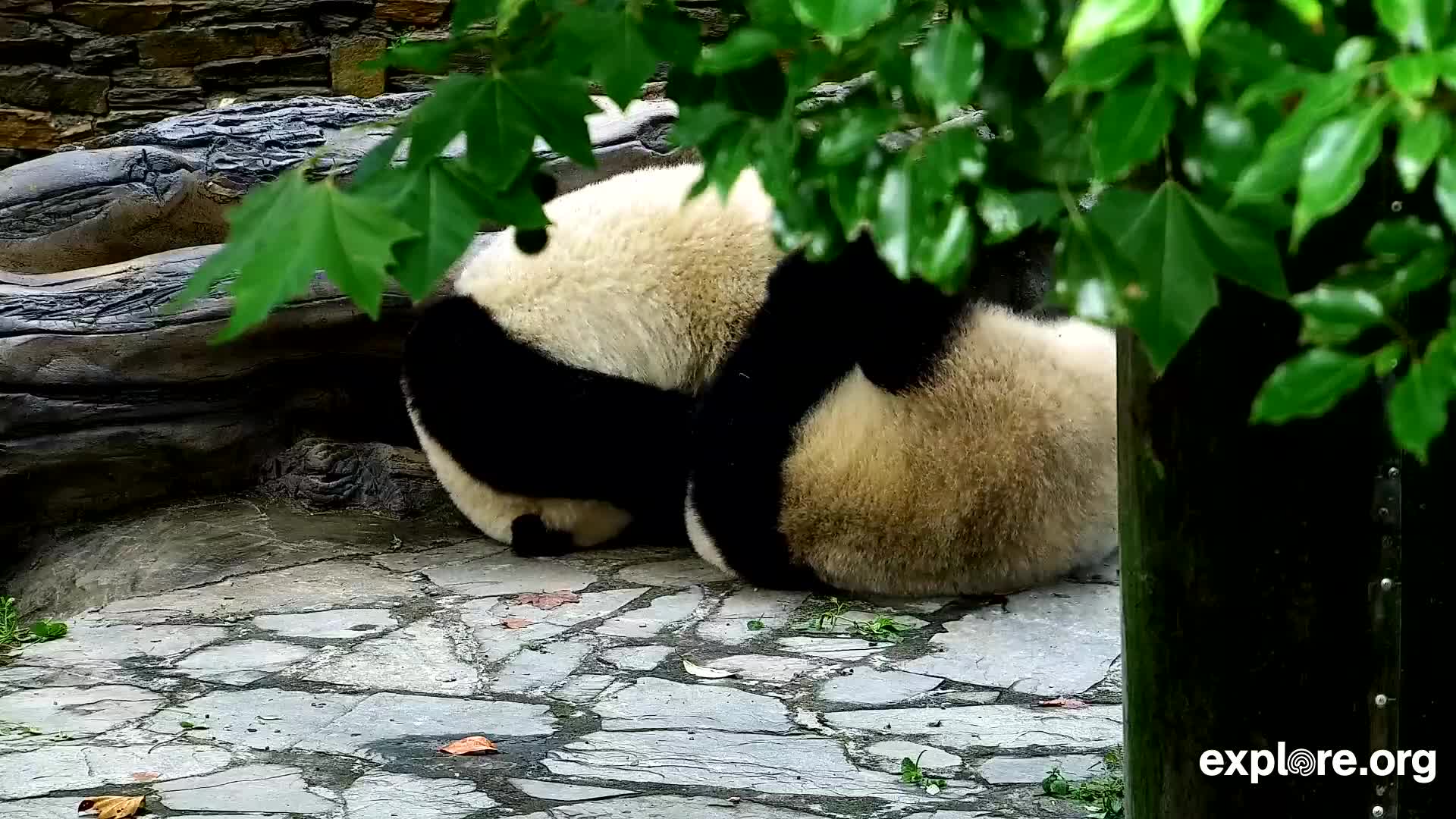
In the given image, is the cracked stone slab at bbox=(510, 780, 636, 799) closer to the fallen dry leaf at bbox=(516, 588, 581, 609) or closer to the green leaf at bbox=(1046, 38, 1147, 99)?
the fallen dry leaf at bbox=(516, 588, 581, 609)

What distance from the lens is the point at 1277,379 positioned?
0.85m

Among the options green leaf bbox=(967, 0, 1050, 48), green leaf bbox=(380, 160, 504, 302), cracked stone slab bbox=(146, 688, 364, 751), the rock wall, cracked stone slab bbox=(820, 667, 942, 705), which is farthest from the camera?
the rock wall

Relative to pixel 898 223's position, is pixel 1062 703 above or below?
below

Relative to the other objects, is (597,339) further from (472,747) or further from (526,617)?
(472,747)

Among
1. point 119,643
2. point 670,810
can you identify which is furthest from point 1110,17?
point 119,643

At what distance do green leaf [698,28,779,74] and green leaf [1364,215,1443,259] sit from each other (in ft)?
1.26

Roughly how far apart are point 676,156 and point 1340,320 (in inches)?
145

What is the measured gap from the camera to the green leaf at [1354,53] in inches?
30.2

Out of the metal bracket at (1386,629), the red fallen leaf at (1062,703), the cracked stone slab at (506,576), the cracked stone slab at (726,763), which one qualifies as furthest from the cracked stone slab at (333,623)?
the metal bracket at (1386,629)

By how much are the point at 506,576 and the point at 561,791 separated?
5.14 ft

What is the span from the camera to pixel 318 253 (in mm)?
927

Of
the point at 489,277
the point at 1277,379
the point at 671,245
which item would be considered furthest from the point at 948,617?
the point at 1277,379

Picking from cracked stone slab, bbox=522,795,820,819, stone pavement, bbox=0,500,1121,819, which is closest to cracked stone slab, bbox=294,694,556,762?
stone pavement, bbox=0,500,1121,819

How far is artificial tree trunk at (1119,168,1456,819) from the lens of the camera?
154cm
